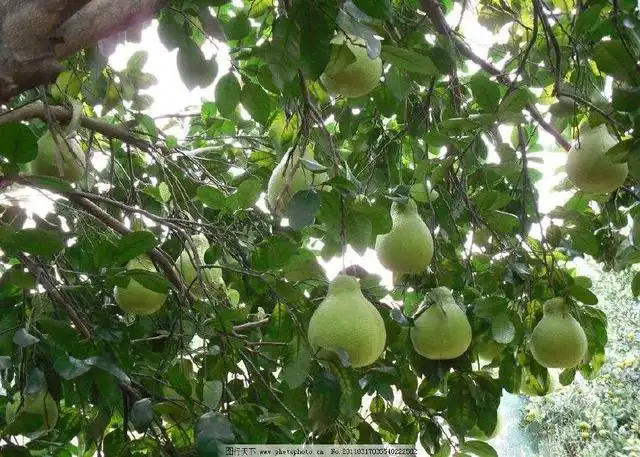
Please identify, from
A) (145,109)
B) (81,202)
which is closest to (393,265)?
(81,202)

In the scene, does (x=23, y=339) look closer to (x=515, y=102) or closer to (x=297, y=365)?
(x=297, y=365)

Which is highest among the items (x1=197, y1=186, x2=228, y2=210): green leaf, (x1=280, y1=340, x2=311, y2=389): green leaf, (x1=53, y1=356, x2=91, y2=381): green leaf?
(x1=197, y1=186, x2=228, y2=210): green leaf

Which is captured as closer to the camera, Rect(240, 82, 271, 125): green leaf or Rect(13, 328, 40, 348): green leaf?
Rect(13, 328, 40, 348): green leaf

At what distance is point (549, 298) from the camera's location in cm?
145

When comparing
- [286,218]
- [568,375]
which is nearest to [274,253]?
[286,218]

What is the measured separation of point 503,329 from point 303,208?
621mm

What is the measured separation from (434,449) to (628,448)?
156 inches

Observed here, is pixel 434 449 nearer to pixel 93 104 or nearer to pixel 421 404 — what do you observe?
pixel 421 404

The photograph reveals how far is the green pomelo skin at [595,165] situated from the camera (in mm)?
1222

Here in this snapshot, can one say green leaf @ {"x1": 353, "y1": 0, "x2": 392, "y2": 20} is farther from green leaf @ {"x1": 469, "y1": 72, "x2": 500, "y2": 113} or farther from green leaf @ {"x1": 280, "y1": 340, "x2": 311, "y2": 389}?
green leaf @ {"x1": 280, "y1": 340, "x2": 311, "y2": 389}

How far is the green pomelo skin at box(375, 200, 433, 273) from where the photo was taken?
1.20 metres

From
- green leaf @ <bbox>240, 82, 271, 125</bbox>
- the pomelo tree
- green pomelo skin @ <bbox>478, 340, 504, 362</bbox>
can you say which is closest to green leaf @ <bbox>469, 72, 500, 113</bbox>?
the pomelo tree

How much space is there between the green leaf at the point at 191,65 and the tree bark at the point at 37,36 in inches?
14.0

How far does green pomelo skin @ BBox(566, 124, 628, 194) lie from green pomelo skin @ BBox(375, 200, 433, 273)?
32cm
